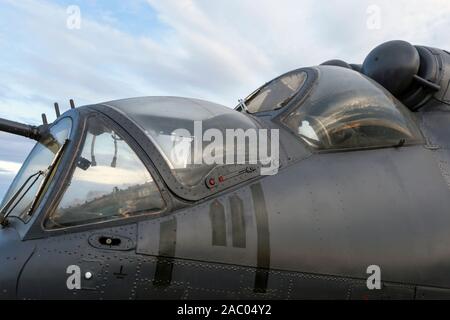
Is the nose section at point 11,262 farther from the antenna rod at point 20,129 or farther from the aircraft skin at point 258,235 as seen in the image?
the antenna rod at point 20,129

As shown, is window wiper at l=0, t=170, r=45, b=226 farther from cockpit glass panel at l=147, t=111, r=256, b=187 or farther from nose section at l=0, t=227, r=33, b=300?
cockpit glass panel at l=147, t=111, r=256, b=187

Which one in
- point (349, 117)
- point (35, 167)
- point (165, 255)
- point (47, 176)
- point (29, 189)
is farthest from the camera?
point (349, 117)

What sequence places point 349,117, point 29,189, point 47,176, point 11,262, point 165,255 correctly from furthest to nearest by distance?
point 349,117
point 29,189
point 47,176
point 165,255
point 11,262

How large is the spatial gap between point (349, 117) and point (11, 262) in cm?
384

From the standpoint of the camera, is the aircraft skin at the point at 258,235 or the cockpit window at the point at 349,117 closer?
the aircraft skin at the point at 258,235

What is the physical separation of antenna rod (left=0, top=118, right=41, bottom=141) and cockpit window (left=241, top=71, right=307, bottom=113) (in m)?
2.67

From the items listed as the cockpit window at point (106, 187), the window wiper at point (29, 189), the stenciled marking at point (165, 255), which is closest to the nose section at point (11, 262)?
the cockpit window at point (106, 187)

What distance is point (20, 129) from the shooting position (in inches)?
199

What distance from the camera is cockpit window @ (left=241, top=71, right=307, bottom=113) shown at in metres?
5.91

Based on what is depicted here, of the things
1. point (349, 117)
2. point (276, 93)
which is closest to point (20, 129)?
point (276, 93)

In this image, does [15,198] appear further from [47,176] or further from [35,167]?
[47,176]

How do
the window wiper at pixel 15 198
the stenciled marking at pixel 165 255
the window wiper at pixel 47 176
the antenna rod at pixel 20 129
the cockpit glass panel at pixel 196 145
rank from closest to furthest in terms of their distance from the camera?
the stenciled marking at pixel 165 255 → the window wiper at pixel 47 176 → the cockpit glass panel at pixel 196 145 → the window wiper at pixel 15 198 → the antenna rod at pixel 20 129

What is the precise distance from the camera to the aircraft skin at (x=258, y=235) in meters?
3.67

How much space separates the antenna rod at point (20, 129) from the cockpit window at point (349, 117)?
9.20 ft
